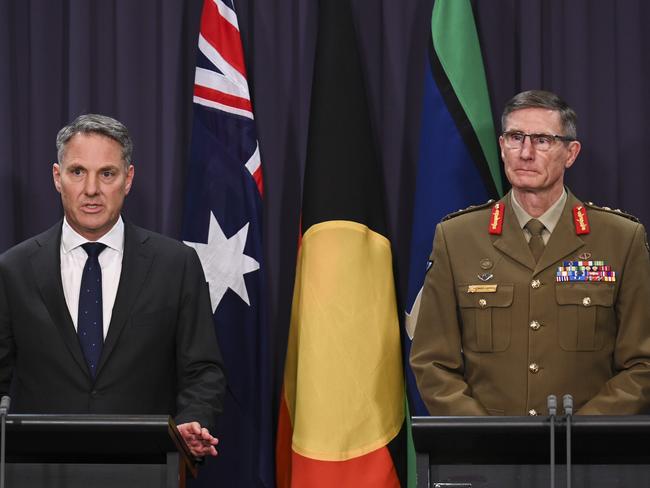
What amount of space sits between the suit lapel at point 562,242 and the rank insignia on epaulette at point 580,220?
0.04 feet

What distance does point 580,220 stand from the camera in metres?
3.64

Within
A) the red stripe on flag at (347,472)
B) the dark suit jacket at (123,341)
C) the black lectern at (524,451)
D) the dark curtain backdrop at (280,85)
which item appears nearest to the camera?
the black lectern at (524,451)

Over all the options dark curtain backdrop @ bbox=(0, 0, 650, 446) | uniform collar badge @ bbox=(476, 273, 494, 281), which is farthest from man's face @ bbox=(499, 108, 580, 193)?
dark curtain backdrop @ bbox=(0, 0, 650, 446)

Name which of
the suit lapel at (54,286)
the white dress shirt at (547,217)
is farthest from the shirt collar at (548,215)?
the suit lapel at (54,286)

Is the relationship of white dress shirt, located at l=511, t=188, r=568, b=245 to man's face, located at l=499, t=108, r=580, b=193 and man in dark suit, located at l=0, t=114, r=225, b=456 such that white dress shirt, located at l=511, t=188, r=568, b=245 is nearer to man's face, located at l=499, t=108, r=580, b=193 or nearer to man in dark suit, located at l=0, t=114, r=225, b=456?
man's face, located at l=499, t=108, r=580, b=193

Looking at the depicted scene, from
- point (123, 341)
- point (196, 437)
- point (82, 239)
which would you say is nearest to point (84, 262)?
point (82, 239)

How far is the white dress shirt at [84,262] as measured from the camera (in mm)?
3574

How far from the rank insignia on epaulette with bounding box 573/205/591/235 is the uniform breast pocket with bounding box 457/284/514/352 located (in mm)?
274

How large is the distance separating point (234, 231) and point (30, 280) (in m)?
0.96

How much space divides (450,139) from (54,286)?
1.49 metres

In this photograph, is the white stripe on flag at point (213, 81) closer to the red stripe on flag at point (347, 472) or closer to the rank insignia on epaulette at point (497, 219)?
the rank insignia on epaulette at point (497, 219)

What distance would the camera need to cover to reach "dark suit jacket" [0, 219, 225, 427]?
3461 millimetres

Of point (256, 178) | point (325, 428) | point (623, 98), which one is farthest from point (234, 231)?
point (623, 98)

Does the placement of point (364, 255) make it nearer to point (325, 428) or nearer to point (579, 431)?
point (325, 428)
